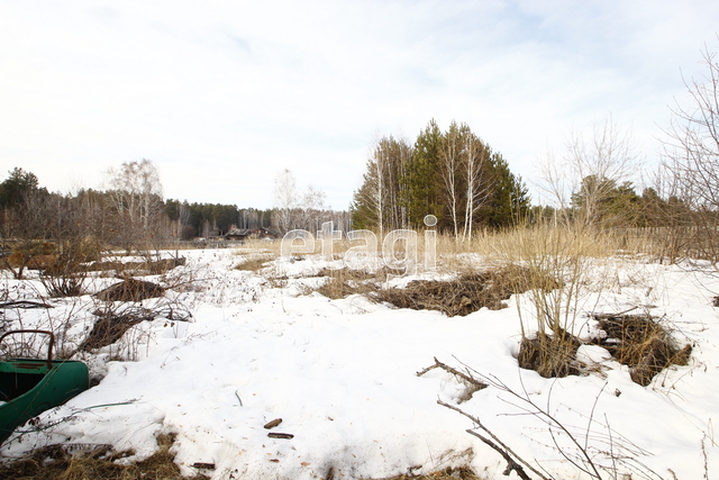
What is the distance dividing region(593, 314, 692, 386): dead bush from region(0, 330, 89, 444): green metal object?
16.5ft

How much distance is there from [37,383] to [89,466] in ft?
3.53

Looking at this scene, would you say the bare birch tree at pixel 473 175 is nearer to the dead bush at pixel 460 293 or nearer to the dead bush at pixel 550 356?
the dead bush at pixel 460 293

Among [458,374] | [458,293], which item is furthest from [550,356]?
[458,293]

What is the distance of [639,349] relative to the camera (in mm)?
3504

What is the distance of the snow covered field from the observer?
2082 mm

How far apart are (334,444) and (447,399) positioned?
110 cm

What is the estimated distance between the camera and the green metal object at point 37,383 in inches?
88.7

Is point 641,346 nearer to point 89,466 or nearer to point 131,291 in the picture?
point 89,466

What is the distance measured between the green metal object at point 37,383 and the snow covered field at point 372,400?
3.7 inches

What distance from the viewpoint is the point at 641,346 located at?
3.47m

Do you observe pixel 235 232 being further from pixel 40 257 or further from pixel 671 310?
pixel 671 310

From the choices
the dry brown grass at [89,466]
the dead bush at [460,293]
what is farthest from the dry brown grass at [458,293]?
the dry brown grass at [89,466]

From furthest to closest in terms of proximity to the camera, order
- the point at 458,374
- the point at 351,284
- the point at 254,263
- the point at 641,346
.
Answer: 1. the point at 254,263
2. the point at 351,284
3. the point at 641,346
4. the point at 458,374

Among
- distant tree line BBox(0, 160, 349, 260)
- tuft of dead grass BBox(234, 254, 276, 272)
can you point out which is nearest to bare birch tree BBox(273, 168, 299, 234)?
distant tree line BBox(0, 160, 349, 260)
